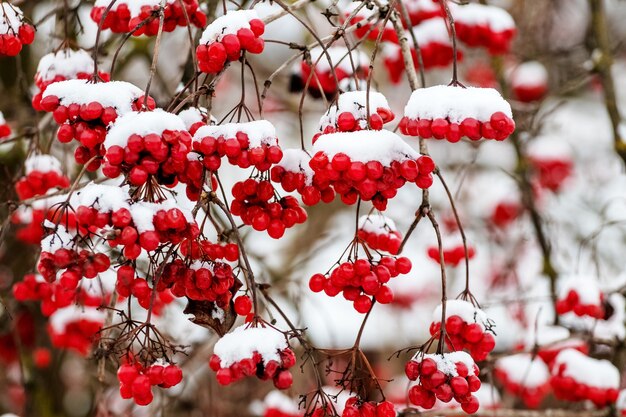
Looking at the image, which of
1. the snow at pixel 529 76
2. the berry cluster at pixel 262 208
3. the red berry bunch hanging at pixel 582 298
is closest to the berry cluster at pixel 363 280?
the berry cluster at pixel 262 208

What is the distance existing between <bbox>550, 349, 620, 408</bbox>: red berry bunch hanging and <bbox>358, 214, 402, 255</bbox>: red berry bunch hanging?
4.51 feet

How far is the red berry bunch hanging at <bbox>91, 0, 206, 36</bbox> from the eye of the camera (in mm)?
1903

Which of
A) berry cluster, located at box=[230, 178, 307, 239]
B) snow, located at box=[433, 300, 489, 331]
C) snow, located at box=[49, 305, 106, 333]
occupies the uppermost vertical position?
berry cluster, located at box=[230, 178, 307, 239]

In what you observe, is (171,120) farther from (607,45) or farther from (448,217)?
(448,217)

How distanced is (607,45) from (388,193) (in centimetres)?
266

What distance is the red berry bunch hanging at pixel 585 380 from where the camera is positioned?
2.96 meters

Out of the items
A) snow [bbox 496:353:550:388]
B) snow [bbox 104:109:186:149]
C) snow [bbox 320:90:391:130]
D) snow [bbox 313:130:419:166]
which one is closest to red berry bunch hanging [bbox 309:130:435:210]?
snow [bbox 313:130:419:166]

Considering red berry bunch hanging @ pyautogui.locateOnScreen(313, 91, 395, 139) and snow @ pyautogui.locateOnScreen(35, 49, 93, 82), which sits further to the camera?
snow @ pyautogui.locateOnScreen(35, 49, 93, 82)

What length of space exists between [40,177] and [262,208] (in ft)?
3.74

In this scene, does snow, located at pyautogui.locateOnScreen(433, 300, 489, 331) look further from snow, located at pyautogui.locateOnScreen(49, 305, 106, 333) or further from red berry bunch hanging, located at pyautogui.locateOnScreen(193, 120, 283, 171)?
snow, located at pyautogui.locateOnScreen(49, 305, 106, 333)

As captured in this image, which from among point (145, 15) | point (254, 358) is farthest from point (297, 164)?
point (145, 15)

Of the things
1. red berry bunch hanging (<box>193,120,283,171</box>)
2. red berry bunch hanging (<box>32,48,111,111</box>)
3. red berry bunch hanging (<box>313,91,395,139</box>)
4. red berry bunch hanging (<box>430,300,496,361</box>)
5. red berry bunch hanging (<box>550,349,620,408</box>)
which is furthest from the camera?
red berry bunch hanging (<box>550,349,620,408</box>)

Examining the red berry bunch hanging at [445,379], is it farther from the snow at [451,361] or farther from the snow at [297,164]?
the snow at [297,164]

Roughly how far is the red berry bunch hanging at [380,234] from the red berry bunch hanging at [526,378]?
1592 millimetres
